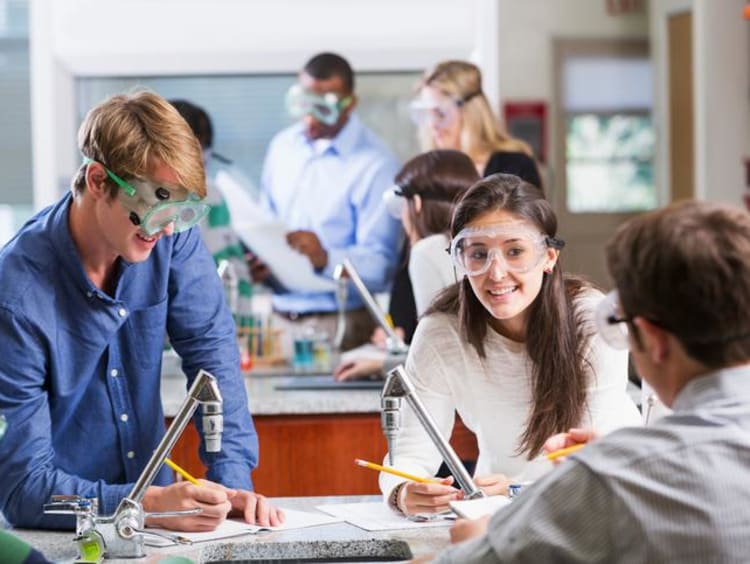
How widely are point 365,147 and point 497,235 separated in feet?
8.34

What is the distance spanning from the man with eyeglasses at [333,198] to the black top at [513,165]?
1.90ft

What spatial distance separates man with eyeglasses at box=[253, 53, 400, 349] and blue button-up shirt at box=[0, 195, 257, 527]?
221 centimetres

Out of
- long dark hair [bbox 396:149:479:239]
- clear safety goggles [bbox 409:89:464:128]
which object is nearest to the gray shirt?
long dark hair [bbox 396:149:479:239]

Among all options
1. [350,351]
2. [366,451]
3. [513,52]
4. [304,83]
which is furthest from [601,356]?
[513,52]

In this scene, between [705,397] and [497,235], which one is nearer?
[705,397]

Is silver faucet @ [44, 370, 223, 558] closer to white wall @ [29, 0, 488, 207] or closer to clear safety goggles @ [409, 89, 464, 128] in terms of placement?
clear safety goggles @ [409, 89, 464, 128]

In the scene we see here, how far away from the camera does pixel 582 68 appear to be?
8648 millimetres

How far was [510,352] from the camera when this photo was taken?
2.81m

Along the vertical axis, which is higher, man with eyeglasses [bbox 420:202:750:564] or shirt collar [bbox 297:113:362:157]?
shirt collar [bbox 297:113:362:157]

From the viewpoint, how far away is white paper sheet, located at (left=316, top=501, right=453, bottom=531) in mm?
2395

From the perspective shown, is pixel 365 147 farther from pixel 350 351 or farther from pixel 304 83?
pixel 350 351

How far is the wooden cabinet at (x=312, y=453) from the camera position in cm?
408

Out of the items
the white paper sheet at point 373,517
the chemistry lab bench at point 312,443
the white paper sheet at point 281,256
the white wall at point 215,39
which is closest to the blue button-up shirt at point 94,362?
the white paper sheet at point 373,517

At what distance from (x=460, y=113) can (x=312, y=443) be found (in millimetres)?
1431
